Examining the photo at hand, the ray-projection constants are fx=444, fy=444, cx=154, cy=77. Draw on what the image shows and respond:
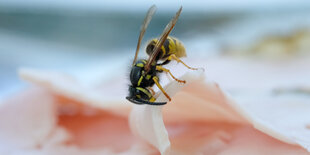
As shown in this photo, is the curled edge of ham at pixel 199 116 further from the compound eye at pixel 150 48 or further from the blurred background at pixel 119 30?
the blurred background at pixel 119 30

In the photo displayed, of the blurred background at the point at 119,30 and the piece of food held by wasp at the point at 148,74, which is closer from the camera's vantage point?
the piece of food held by wasp at the point at 148,74

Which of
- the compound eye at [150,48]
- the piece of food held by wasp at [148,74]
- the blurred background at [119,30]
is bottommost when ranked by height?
the piece of food held by wasp at [148,74]

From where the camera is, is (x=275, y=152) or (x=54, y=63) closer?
(x=275, y=152)

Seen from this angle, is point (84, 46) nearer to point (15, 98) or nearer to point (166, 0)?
point (166, 0)

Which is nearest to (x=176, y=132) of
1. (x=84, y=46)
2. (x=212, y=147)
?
(x=212, y=147)

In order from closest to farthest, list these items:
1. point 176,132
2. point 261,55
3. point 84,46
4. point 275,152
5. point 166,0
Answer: point 275,152 < point 176,132 < point 261,55 < point 84,46 < point 166,0

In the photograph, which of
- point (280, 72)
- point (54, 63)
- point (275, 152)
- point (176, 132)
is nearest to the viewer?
point (275, 152)

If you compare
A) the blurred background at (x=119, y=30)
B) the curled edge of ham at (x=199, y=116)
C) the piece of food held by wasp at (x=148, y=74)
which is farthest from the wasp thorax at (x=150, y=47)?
the blurred background at (x=119, y=30)

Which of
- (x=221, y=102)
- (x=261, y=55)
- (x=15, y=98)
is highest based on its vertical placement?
(x=261, y=55)

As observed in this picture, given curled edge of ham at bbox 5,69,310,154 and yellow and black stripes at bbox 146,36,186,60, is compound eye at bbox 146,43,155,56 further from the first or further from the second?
curled edge of ham at bbox 5,69,310,154
